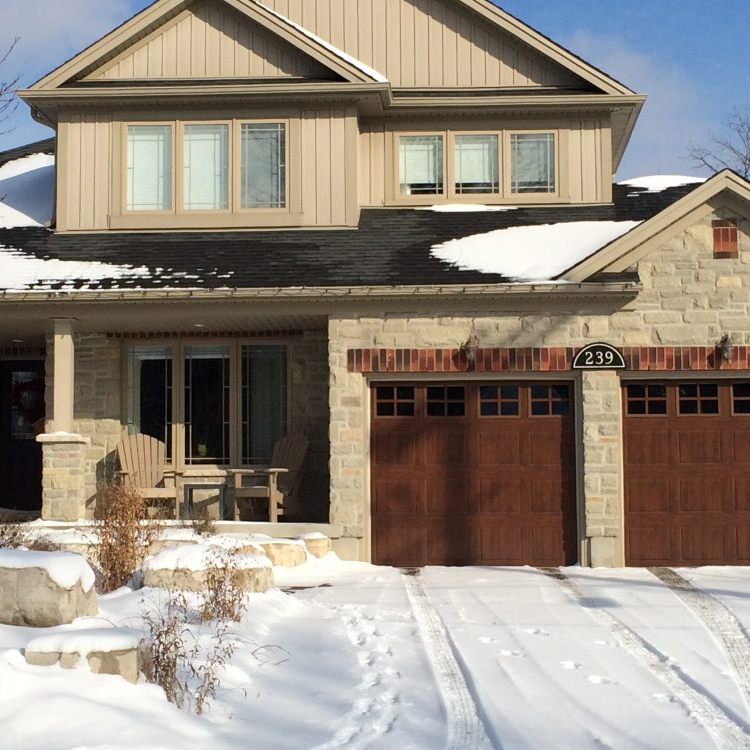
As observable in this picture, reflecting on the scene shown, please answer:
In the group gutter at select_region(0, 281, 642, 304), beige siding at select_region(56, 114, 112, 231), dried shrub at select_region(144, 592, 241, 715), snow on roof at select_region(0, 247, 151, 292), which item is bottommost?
dried shrub at select_region(144, 592, 241, 715)

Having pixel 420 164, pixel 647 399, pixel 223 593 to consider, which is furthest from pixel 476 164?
pixel 223 593

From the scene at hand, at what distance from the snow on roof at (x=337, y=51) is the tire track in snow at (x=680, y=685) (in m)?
7.88

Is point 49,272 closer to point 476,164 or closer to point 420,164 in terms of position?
point 420,164

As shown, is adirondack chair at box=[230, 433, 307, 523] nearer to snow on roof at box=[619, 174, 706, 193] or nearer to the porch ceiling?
the porch ceiling

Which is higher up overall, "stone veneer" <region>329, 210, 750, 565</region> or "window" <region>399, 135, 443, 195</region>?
"window" <region>399, 135, 443, 195</region>

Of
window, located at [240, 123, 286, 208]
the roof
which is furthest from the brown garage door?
window, located at [240, 123, 286, 208]

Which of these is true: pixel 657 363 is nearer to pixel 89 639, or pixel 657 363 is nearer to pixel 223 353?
pixel 223 353

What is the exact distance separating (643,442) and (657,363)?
96 centimetres

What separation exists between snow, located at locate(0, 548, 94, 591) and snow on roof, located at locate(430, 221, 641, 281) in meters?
6.62

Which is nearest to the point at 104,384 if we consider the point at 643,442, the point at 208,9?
the point at 208,9

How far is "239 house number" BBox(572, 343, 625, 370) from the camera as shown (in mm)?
12180

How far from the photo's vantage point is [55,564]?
6.81 metres

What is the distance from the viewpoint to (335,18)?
1522 cm

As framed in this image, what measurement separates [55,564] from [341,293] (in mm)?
5886
